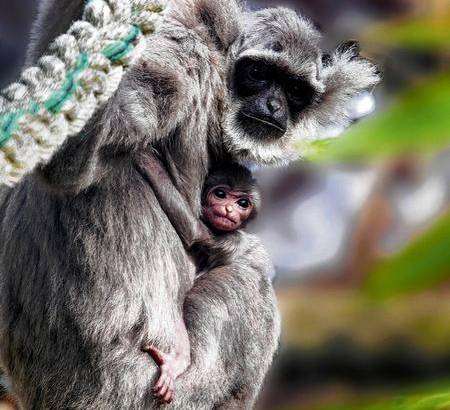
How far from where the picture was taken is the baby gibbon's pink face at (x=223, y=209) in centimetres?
352

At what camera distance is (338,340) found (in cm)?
767

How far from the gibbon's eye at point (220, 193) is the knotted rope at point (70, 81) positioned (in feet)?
4.96

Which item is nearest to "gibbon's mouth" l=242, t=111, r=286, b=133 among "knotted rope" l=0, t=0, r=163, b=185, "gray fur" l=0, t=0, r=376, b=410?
"gray fur" l=0, t=0, r=376, b=410

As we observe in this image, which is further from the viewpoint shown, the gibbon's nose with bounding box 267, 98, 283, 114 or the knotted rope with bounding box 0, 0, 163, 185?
the gibbon's nose with bounding box 267, 98, 283, 114

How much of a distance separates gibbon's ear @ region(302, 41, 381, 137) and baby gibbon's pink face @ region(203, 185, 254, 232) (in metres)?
0.73

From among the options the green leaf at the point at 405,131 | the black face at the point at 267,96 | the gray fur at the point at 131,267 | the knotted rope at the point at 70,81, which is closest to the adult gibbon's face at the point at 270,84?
the black face at the point at 267,96

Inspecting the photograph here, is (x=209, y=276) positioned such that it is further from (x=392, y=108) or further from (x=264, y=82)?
(x=392, y=108)

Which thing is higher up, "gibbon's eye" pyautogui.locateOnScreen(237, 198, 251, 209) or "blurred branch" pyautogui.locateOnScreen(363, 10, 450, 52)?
"blurred branch" pyautogui.locateOnScreen(363, 10, 450, 52)

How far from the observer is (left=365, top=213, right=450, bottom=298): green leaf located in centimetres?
65

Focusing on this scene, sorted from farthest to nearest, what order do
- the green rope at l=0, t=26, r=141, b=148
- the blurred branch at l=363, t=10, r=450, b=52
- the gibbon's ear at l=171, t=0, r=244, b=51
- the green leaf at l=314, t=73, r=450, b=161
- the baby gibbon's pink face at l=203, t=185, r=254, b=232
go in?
the baby gibbon's pink face at l=203, t=185, r=254, b=232 → the gibbon's ear at l=171, t=0, r=244, b=51 → the green rope at l=0, t=26, r=141, b=148 → the blurred branch at l=363, t=10, r=450, b=52 → the green leaf at l=314, t=73, r=450, b=161

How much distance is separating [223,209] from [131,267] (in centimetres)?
63

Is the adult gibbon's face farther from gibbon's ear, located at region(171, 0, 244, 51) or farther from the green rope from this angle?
the green rope

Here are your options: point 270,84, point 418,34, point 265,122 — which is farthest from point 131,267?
point 418,34

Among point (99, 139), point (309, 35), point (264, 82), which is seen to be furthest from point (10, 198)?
point (309, 35)
